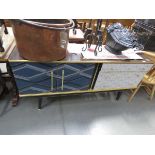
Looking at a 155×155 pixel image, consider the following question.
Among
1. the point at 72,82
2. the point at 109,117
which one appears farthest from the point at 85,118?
the point at 72,82

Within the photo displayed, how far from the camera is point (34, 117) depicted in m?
1.75

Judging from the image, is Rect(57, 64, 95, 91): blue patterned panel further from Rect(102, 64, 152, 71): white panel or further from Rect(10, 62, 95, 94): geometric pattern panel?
Rect(102, 64, 152, 71): white panel

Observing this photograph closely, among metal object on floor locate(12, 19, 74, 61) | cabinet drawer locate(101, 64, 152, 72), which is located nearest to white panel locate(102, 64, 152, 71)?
cabinet drawer locate(101, 64, 152, 72)

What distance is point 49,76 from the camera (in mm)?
1524

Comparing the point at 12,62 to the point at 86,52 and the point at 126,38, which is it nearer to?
the point at 86,52

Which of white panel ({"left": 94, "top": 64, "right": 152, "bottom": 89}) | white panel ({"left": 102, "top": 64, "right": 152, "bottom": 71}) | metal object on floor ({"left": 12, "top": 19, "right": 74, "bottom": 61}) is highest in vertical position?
metal object on floor ({"left": 12, "top": 19, "right": 74, "bottom": 61})

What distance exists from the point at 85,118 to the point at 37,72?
0.83 meters

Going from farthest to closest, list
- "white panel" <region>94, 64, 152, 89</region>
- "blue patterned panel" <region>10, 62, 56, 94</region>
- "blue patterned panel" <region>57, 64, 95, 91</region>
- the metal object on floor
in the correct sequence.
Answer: "white panel" <region>94, 64, 152, 89</region>, "blue patterned panel" <region>57, 64, 95, 91</region>, "blue patterned panel" <region>10, 62, 56, 94</region>, the metal object on floor

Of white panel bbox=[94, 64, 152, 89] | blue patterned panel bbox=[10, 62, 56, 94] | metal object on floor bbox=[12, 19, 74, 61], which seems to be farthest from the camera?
white panel bbox=[94, 64, 152, 89]

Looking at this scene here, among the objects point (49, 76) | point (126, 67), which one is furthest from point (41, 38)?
point (126, 67)

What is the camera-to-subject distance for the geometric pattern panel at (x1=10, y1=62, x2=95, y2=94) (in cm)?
142

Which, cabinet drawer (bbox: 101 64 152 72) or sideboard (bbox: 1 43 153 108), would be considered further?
cabinet drawer (bbox: 101 64 152 72)

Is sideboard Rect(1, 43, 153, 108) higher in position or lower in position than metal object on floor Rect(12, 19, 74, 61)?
lower

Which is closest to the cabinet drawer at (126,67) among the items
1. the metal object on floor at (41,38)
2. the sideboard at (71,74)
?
the sideboard at (71,74)
